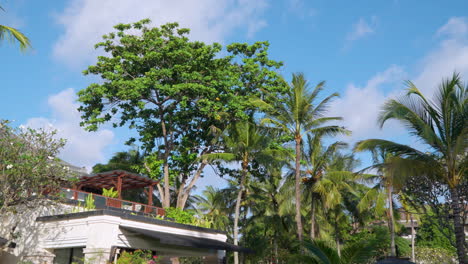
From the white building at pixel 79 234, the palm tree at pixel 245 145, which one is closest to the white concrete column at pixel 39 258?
the white building at pixel 79 234

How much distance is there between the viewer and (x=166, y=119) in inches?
996

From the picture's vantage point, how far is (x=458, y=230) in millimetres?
11516

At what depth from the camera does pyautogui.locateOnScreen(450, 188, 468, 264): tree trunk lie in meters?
11.4

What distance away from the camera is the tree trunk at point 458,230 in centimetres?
1139

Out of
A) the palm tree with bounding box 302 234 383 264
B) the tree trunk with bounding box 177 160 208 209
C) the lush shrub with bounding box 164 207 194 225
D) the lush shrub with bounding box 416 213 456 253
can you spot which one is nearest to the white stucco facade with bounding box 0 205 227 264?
the lush shrub with bounding box 164 207 194 225

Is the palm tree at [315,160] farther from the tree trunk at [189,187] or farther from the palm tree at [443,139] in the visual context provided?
the palm tree at [443,139]

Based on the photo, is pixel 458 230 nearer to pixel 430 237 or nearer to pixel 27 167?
pixel 27 167

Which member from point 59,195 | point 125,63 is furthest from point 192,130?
point 59,195

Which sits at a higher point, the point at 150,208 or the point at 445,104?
the point at 445,104

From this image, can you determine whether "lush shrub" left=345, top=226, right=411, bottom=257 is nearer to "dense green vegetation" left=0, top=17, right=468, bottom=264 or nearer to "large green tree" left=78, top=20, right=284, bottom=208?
"dense green vegetation" left=0, top=17, right=468, bottom=264

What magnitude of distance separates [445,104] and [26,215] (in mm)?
14582

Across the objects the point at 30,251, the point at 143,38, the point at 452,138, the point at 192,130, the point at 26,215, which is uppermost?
the point at 143,38

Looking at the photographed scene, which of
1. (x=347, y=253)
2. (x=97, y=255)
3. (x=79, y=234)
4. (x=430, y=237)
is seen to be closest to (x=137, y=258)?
(x=97, y=255)

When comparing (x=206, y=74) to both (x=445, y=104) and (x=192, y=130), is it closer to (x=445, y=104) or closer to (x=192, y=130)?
(x=192, y=130)
